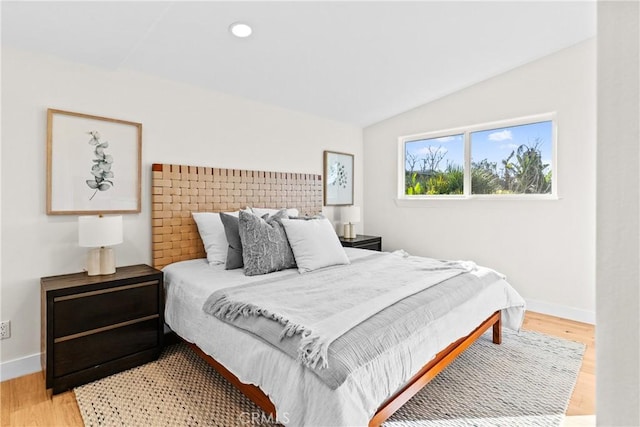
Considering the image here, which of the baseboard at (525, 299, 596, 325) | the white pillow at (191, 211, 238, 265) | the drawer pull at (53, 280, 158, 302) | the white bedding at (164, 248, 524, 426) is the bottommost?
the baseboard at (525, 299, 596, 325)

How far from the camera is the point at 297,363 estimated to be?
1.36 m

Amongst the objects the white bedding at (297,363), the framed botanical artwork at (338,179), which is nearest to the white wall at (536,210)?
the framed botanical artwork at (338,179)

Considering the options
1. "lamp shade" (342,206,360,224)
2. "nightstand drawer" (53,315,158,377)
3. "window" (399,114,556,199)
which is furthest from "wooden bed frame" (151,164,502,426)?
"window" (399,114,556,199)

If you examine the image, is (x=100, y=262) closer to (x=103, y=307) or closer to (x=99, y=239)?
(x=99, y=239)

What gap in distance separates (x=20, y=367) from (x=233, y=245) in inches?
63.2

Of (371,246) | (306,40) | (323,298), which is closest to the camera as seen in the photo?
(323,298)

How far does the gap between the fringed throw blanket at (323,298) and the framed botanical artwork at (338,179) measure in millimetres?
1914

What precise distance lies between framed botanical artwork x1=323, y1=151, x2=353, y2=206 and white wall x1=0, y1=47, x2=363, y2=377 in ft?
3.88

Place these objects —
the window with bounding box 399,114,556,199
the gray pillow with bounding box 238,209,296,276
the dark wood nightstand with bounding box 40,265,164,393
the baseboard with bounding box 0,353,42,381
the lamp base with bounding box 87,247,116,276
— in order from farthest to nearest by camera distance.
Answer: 1. the window with bounding box 399,114,556,199
2. the gray pillow with bounding box 238,209,296,276
3. the lamp base with bounding box 87,247,116,276
4. the baseboard with bounding box 0,353,42,381
5. the dark wood nightstand with bounding box 40,265,164,393

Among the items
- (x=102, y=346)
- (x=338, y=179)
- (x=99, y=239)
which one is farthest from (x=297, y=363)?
(x=338, y=179)

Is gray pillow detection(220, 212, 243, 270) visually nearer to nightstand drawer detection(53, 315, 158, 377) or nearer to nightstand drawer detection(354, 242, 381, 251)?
nightstand drawer detection(53, 315, 158, 377)

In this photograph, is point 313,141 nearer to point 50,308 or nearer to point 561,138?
point 561,138

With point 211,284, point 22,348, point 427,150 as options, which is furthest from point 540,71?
point 22,348

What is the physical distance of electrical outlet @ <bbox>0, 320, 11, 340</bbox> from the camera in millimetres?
2200
